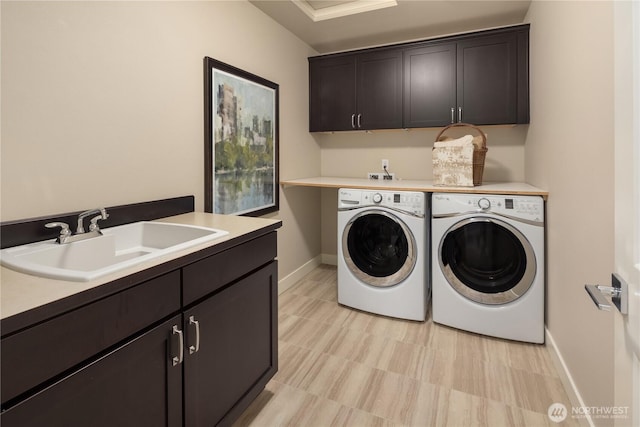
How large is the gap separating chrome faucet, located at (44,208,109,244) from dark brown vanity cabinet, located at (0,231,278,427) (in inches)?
19.8

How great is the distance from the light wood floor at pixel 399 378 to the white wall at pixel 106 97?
3.79 feet

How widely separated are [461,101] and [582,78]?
4.79ft

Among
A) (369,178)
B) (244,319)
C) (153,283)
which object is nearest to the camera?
(153,283)

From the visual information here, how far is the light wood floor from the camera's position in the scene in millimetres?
1577

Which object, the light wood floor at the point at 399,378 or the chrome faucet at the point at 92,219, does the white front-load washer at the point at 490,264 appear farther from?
the chrome faucet at the point at 92,219

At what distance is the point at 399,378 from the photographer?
1.86 metres

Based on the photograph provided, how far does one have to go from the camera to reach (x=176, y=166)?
1940 millimetres

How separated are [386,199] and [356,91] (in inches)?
50.6

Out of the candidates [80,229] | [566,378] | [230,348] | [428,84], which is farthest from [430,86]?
[80,229]

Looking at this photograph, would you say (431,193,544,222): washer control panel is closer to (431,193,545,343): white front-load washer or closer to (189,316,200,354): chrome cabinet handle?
(431,193,545,343): white front-load washer

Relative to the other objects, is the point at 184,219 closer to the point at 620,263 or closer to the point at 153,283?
the point at 153,283

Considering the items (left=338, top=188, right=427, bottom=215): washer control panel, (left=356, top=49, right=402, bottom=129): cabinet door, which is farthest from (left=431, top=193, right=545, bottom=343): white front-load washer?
(left=356, top=49, right=402, bottom=129): cabinet door

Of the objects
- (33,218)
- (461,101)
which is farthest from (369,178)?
(33,218)

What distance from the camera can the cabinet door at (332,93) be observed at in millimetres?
3242
